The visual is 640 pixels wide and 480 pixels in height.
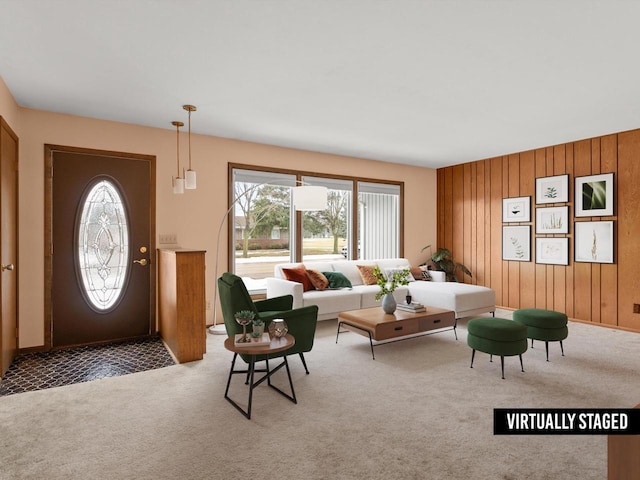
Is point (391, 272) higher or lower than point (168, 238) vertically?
lower

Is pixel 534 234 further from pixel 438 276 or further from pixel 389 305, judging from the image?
pixel 389 305

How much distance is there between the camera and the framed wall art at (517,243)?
6020 mm

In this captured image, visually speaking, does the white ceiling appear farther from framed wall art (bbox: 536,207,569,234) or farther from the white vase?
the white vase

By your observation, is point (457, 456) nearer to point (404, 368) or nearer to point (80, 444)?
point (404, 368)

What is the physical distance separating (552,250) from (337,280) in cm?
326

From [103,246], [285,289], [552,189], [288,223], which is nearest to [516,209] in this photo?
[552,189]

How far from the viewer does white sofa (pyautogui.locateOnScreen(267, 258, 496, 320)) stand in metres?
4.89

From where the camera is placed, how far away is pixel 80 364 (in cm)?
368

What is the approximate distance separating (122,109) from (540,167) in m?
5.79

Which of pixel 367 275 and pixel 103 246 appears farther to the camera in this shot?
pixel 367 275

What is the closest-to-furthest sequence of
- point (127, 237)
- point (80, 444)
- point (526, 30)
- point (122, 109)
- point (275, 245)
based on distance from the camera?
1. point (80, 444)
2. point (526, 30)
3. point (122, 109)
4. point (127, 237)
5. point (275, 245)

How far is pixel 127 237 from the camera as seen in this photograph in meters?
4.54

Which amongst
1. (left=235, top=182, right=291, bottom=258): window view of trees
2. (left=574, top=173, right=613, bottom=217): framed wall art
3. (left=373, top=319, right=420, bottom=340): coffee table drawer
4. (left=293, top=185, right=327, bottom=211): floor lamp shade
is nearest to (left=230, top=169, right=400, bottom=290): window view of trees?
(left=235, top=182, right=291, bottom=258): window view of trees

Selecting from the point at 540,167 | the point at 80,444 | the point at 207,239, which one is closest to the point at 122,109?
the point at 207,239
